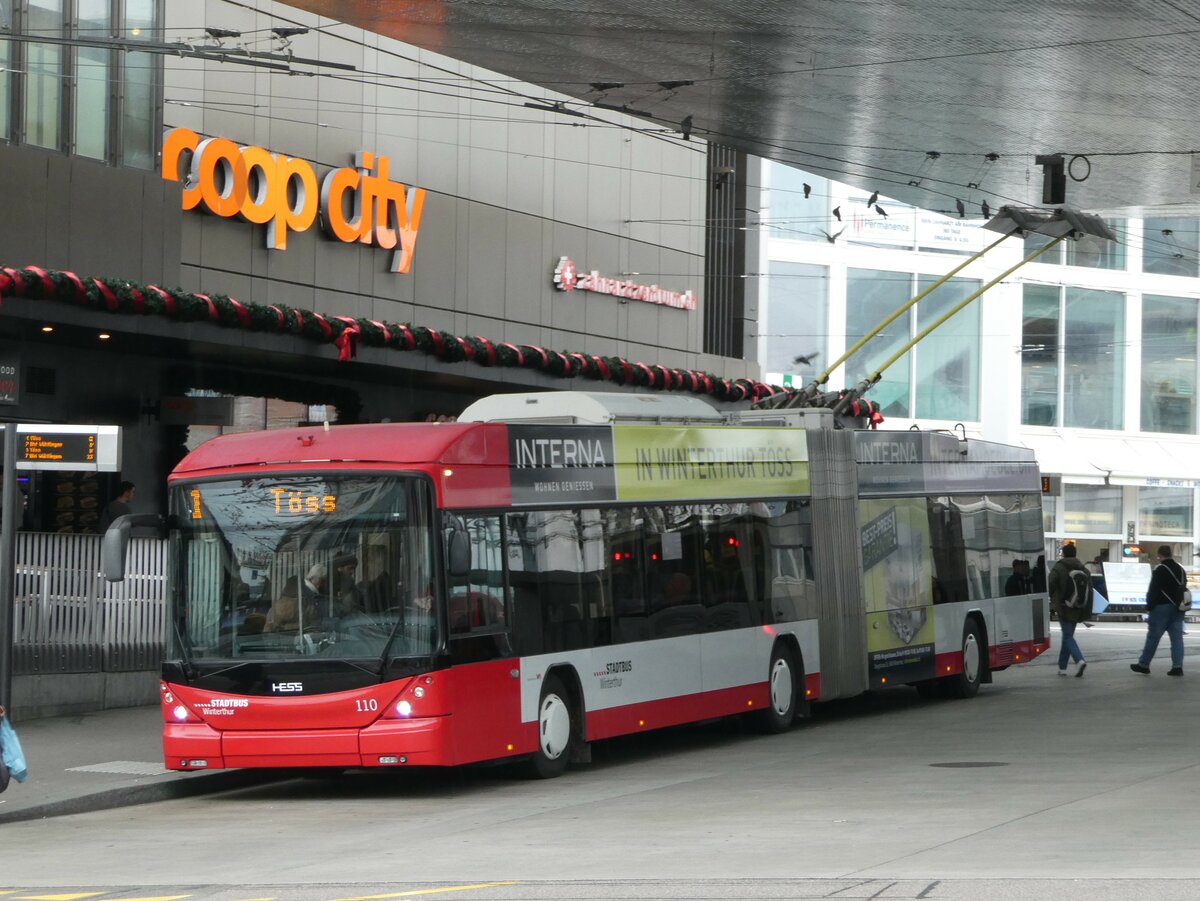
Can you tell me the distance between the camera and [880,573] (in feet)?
67.4

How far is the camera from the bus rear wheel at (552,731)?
1476 cm

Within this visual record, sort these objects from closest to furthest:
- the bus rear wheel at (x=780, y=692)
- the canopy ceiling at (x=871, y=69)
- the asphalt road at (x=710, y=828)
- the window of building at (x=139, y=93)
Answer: the asphalt road at (x=710, y=828), the canopy ceiling at (x=871, y=69), the bus rear wheel at (x=780, y=692), the window of building at (x=139, y=93)

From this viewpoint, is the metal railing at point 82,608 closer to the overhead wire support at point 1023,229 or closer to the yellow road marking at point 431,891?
the overhead wire support at point 1023,229

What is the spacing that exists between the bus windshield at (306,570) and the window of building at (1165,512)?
150 ft

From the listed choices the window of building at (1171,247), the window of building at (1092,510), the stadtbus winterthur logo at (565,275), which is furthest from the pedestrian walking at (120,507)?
the window of building at (1171,247)

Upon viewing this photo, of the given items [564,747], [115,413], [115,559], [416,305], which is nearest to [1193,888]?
[564,747]

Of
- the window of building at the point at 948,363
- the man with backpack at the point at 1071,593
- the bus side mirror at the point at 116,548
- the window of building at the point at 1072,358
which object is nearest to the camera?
the bus side mirror at the point at 116,548

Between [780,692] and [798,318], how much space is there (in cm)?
3460

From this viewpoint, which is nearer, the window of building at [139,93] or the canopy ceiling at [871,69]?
the canopy ceiling at [871,69]

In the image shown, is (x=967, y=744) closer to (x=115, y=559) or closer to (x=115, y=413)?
(x=115, y=559)

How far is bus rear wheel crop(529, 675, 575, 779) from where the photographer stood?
14758mm

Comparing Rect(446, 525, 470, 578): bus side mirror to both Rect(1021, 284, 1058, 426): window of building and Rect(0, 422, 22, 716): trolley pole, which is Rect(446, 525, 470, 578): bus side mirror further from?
Rect(1021, 284, 1058, 426): window of building

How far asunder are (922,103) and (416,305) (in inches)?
329

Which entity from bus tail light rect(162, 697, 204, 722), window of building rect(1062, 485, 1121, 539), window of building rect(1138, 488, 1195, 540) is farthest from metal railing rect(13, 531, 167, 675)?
window of building rect(1138, 488, 1195, 540)
